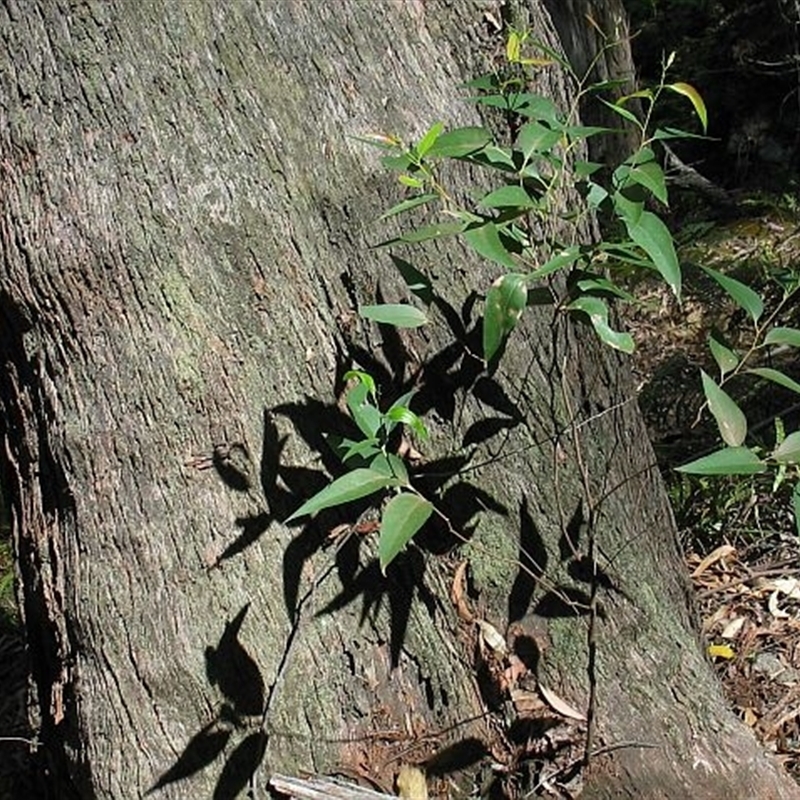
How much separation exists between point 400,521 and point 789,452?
62 cm

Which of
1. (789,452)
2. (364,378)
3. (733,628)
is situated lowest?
(733,628)

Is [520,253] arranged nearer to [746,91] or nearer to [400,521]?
[400,521]

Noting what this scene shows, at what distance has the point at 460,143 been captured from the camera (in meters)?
2.02

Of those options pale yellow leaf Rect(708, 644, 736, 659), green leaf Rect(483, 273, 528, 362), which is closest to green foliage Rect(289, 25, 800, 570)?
green leaf Rect(483, 273, 528, 362)

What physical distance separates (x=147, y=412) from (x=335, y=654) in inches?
22.0

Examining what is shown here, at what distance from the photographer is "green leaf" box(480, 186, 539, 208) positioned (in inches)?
75.9

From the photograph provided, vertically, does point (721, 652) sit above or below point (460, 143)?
below

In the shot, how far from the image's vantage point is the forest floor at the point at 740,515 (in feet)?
9.68

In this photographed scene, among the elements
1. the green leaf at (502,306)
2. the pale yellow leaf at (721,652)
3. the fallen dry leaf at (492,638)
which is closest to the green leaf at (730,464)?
the green leaf at (502,306)

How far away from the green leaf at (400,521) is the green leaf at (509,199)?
0.49m

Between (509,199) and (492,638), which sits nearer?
(509,199)

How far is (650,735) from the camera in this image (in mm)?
2398

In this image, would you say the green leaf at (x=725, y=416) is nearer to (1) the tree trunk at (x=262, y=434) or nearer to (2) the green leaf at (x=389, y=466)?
(1) the tree trunk at (x=262, y=434)

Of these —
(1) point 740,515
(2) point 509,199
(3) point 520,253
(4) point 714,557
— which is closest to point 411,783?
(3) point 520,253
